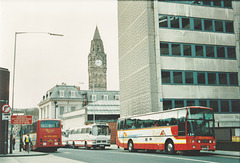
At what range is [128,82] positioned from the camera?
3869 cm

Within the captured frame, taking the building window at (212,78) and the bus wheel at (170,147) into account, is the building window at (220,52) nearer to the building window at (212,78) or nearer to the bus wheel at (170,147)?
the building window at (212,78)

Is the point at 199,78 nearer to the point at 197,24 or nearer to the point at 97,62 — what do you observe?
the point at 197,24

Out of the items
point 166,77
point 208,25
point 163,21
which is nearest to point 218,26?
point 208,25

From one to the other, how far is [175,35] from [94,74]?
122 m

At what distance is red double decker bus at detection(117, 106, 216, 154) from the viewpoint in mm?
19906

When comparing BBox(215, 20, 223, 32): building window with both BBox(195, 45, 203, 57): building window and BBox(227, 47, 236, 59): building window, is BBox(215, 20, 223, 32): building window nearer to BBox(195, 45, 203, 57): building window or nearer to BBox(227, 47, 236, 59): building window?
BBox(227, 47, 236, 59): building window

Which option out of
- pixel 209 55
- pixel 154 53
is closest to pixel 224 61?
pixel 209 55

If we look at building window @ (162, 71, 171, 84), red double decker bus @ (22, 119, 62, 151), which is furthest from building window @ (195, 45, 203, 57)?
red double decker bus @ (22, 119, 62, 151)

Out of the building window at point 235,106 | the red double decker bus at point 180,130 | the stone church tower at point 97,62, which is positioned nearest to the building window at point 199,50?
the building window at point 235,106

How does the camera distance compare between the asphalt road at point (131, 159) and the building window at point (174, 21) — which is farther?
the building window at point (174, 21)

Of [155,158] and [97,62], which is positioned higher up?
[97,62]

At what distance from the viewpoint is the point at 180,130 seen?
66.3ft

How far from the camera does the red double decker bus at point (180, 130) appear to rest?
784 inches

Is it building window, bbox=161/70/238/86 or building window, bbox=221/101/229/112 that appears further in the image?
building window, bbox=221/101/229/112
